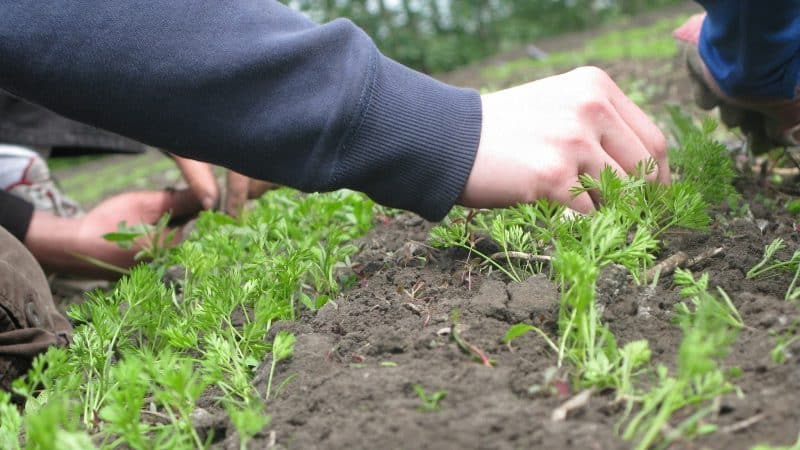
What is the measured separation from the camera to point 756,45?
2.54m

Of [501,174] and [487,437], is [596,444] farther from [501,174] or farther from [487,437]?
[501,174]

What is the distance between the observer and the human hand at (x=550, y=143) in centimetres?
196

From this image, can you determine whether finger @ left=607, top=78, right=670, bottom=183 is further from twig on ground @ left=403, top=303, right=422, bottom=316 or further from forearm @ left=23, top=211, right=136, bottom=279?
forearm @ left=23, top=211, right=136, bottom=279

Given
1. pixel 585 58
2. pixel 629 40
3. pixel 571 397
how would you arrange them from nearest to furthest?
pixel 571 397 < pixel 585 58 < pixel 629 40

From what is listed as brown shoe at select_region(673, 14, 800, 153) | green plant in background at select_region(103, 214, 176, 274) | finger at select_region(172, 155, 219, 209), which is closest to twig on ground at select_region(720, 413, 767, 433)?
brown shoe at select_region(673, 14, 800, 153)

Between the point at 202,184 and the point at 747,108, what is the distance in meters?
2.53

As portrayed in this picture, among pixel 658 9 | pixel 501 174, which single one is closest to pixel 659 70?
pixel 501 174

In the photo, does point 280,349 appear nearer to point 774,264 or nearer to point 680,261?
point 680,261

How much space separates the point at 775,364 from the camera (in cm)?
132

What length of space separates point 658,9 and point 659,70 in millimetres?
12958

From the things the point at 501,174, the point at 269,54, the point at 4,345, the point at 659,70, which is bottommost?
the point at 659,70

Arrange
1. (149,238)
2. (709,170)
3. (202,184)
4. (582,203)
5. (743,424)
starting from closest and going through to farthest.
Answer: (743,424), (582,203), (709,170), (149,238), (202,184)

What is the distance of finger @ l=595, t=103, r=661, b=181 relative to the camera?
2070mm

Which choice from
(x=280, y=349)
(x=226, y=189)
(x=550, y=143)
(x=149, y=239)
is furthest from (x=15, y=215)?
(x=550, y=143)
